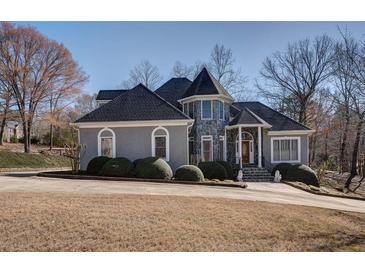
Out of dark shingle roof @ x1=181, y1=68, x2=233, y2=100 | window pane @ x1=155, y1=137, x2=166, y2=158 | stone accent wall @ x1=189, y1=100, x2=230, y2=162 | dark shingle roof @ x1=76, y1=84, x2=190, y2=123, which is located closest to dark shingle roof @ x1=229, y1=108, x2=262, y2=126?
stone accent wall @ x1=189, y1=100, x2=230, y2=162

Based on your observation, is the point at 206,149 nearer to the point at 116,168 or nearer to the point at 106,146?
the point at 106,146

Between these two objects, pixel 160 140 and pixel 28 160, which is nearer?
pixel 160 140

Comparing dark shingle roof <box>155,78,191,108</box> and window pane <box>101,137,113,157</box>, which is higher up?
dark shingle roof <box>155,78,191,108</box>

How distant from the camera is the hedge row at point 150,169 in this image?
1607 centimetres

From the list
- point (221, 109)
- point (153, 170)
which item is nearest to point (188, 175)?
point (153, 170)

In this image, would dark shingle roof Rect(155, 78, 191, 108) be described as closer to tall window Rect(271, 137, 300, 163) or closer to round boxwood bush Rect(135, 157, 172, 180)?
tall window Rect(271, 137, 300, 163)

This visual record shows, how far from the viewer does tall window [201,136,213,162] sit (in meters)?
21.5

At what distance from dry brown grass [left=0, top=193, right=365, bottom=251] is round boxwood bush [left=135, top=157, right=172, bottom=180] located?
21.0 feet

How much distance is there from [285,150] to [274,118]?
2.80m

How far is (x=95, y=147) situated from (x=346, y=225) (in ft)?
49.5

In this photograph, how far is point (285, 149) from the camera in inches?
858

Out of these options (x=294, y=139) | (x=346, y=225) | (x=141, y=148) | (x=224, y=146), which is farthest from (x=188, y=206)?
(x=294, y=139)

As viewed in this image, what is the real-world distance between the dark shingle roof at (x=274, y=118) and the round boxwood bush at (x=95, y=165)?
12.5m

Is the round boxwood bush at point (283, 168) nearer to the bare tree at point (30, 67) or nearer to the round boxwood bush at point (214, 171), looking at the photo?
the round boxwood bush at point (214, 171)
